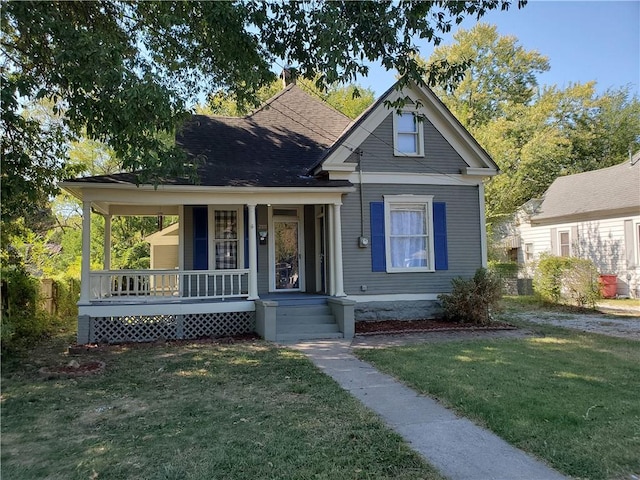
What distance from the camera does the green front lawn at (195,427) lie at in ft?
11.4

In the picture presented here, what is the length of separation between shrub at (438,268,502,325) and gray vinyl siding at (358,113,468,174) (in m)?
2.95

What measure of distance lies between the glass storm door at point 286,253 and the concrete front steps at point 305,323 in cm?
199

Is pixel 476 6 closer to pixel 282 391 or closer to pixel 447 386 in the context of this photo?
pixel 447 386

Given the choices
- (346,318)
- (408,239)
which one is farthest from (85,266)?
(408,239)

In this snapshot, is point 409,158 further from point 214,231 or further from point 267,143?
point 214,231

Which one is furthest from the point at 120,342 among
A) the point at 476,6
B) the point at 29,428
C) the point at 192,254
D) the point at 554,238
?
the point at 554,238

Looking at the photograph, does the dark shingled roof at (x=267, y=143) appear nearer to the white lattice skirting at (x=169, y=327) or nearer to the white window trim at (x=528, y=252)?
the white lattice skirting at (x=169, y=327)

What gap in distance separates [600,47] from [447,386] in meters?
11.9

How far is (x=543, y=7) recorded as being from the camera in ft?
25.8

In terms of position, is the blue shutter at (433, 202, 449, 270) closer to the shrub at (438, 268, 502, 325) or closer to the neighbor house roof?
the shrub at (438, 268, 502, 325)

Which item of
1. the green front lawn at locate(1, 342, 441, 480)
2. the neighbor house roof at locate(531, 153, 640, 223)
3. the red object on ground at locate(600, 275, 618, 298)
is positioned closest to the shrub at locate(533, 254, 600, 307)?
the red object on ground at locate(600, 275, 618, 298)

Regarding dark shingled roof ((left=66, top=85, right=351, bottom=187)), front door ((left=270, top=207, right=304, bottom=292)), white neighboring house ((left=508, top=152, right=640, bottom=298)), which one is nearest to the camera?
dark shingled roof ((left=66, top=85, right=351, bottom=187))

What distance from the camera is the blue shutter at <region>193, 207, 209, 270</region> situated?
36.9ft

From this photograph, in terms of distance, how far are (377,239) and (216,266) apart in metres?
4.18
